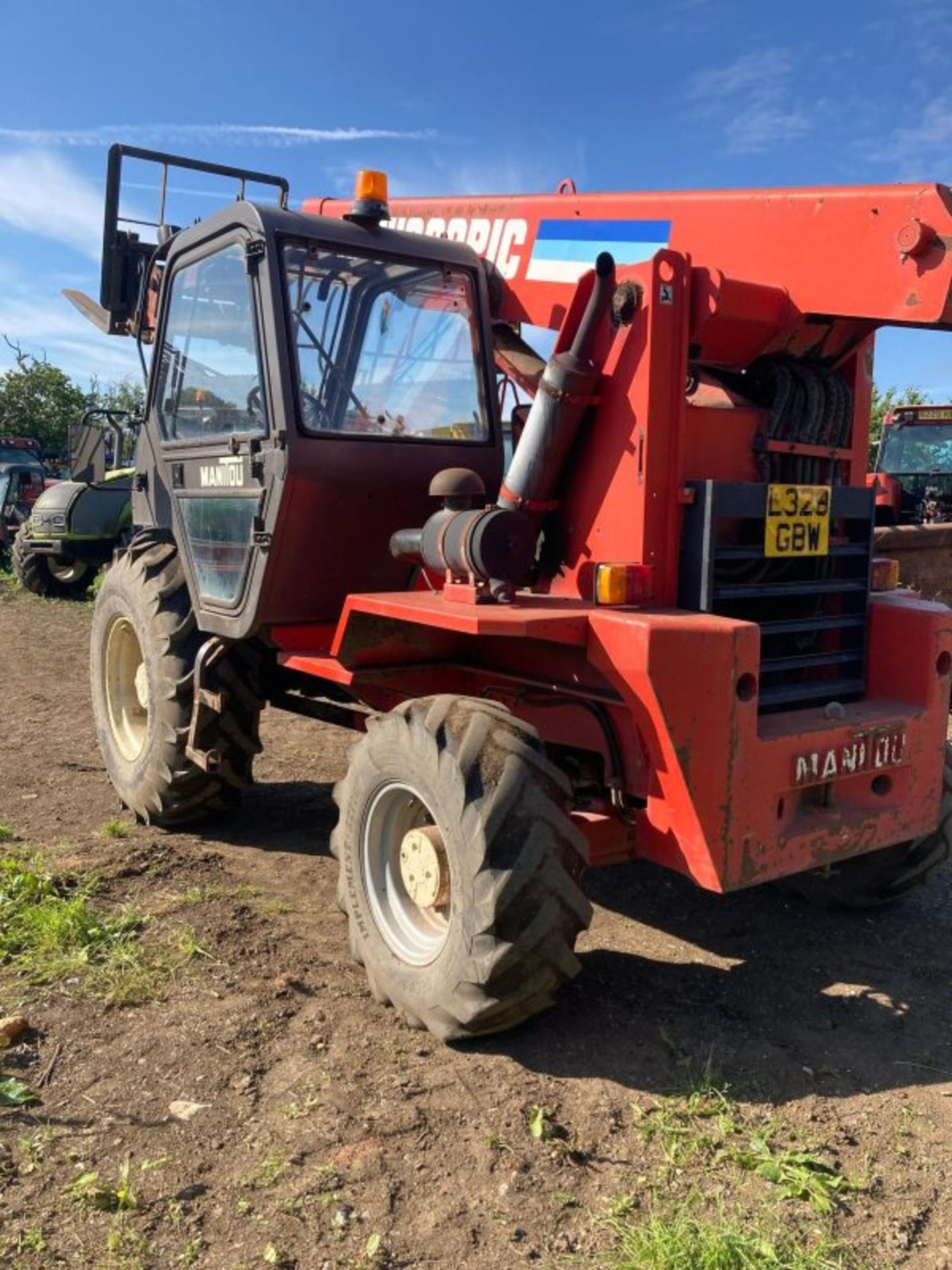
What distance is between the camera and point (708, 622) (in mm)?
3131

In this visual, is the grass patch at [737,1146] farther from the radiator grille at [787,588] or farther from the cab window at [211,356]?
the cab window at [211,356]

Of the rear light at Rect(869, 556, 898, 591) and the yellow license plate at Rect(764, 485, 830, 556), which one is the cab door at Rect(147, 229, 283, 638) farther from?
the rear light at Rect(869, 556, 898, 591)

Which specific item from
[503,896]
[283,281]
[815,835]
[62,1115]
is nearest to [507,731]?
[503,896]

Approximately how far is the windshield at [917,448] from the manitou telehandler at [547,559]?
398 inches

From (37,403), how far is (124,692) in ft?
123

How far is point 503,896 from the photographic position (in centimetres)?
301

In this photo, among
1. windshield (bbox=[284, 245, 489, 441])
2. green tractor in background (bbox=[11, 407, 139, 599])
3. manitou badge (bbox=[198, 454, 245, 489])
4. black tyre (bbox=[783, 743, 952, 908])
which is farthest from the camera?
green tractor in background (bbox=[11, 407, 139, 599])

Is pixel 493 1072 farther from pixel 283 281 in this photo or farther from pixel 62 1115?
pixel 283 281

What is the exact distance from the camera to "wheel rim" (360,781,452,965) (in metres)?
3.53

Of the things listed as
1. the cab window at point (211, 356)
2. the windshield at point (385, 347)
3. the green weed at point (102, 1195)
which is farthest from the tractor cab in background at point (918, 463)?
the green weed at point (102, 1195)

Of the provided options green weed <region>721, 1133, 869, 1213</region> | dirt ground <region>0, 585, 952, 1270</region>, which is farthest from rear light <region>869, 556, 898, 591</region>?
green weed <region>721, 1133, 869, 1213</region>

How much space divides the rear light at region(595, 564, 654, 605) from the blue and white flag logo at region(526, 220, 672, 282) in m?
1.26

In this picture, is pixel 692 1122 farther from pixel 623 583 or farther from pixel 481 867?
pixel 623 583

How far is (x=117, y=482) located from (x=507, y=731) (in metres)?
13.6
